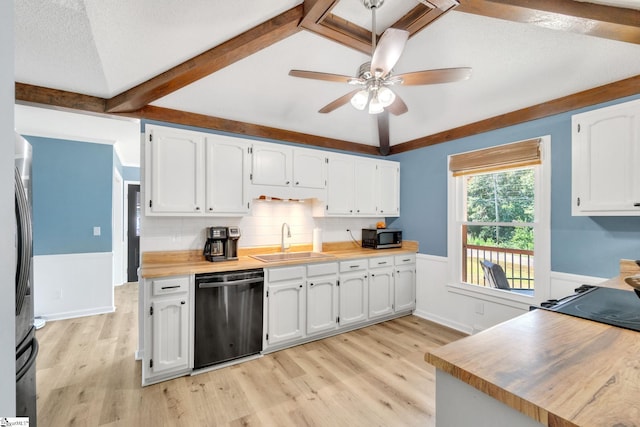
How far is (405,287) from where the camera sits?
3846 mm

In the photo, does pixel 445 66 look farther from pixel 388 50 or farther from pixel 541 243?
pixel 541 243

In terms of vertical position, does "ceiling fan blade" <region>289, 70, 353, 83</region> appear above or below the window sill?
above

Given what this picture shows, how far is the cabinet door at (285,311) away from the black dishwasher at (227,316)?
0.12 metres

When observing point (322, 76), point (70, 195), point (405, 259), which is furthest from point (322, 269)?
point (70, 195)

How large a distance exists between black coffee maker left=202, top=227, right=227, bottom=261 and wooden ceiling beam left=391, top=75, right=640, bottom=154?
2935 millimetres

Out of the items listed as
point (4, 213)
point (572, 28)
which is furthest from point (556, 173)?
point (4, 213)

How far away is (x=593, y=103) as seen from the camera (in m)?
2.47

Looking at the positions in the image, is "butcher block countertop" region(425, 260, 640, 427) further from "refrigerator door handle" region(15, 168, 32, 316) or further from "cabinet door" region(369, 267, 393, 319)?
"cabinet door" region(369, 267, 393, 319)

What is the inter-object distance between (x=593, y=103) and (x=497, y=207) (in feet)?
4.07

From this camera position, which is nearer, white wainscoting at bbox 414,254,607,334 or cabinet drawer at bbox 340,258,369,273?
white wainscoting at bbox 414,254,607,334

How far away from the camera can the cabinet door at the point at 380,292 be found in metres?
3.52

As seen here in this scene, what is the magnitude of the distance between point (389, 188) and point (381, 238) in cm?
78

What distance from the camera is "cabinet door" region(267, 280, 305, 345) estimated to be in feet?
9.23

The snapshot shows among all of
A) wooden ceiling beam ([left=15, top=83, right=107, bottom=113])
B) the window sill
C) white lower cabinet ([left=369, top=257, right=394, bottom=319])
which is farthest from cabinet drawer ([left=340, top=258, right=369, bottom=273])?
wooden ceiling beam ([left=15, top=83, right=107, bottom=113])
